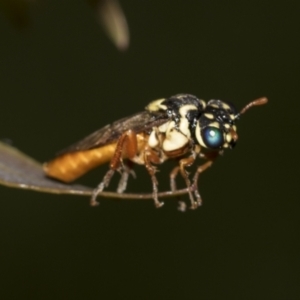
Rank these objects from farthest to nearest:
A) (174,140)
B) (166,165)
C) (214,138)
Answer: (166,165), (174,140), (214,138)

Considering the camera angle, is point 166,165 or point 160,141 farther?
point 166,165

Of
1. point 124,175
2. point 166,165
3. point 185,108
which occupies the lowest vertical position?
point 166,165

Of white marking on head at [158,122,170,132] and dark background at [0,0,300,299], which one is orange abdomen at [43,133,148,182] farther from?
dark background at [0,0,300,299]

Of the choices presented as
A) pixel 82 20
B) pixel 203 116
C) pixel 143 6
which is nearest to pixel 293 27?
pixel 143 6

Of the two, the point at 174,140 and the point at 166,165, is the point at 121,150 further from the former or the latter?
the point at 166,165

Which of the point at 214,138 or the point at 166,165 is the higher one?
the point at 214,138

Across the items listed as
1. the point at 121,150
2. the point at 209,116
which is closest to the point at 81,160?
the point at 121,150

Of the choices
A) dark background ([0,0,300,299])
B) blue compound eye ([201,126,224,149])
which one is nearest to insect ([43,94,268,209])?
blue compound eye ([201,126,224,149])
